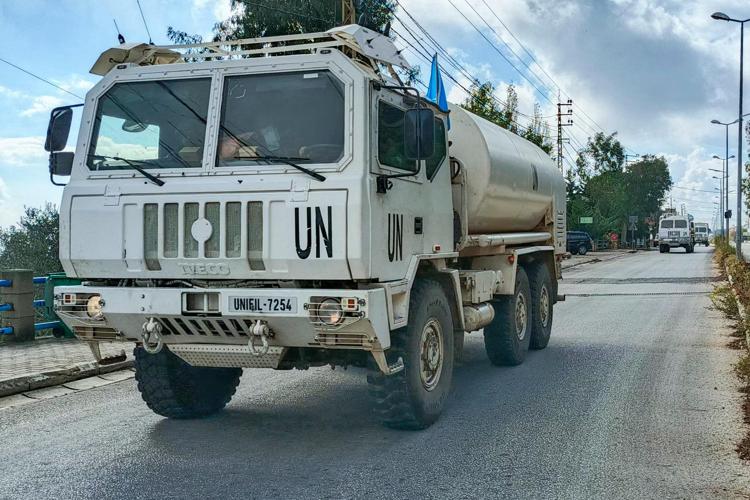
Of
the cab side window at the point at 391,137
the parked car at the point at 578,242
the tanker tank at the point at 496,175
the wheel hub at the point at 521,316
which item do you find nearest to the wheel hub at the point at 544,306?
the wheel hub at the point at 521,316

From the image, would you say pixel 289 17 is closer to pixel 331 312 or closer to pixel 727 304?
pixel 727 304

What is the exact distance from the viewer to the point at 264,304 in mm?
5527

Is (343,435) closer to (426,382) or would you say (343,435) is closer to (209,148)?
(426,382)

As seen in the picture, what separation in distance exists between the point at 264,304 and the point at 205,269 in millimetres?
492

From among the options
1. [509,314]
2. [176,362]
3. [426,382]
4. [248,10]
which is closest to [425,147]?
[426,382]

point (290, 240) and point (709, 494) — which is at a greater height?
point (290, 240)

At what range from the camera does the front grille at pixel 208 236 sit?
5.55 m

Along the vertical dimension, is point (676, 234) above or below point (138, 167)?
below

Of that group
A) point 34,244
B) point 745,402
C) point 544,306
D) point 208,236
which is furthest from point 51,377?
point 34,244

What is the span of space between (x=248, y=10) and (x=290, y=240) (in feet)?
63.1

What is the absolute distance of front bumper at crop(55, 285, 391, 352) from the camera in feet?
17.9

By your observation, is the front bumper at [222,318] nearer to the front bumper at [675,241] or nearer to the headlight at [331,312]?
the headlight at [331,312]

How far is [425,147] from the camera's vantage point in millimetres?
5793

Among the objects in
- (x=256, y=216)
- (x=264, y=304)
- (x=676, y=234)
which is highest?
(x=256, y=216)
